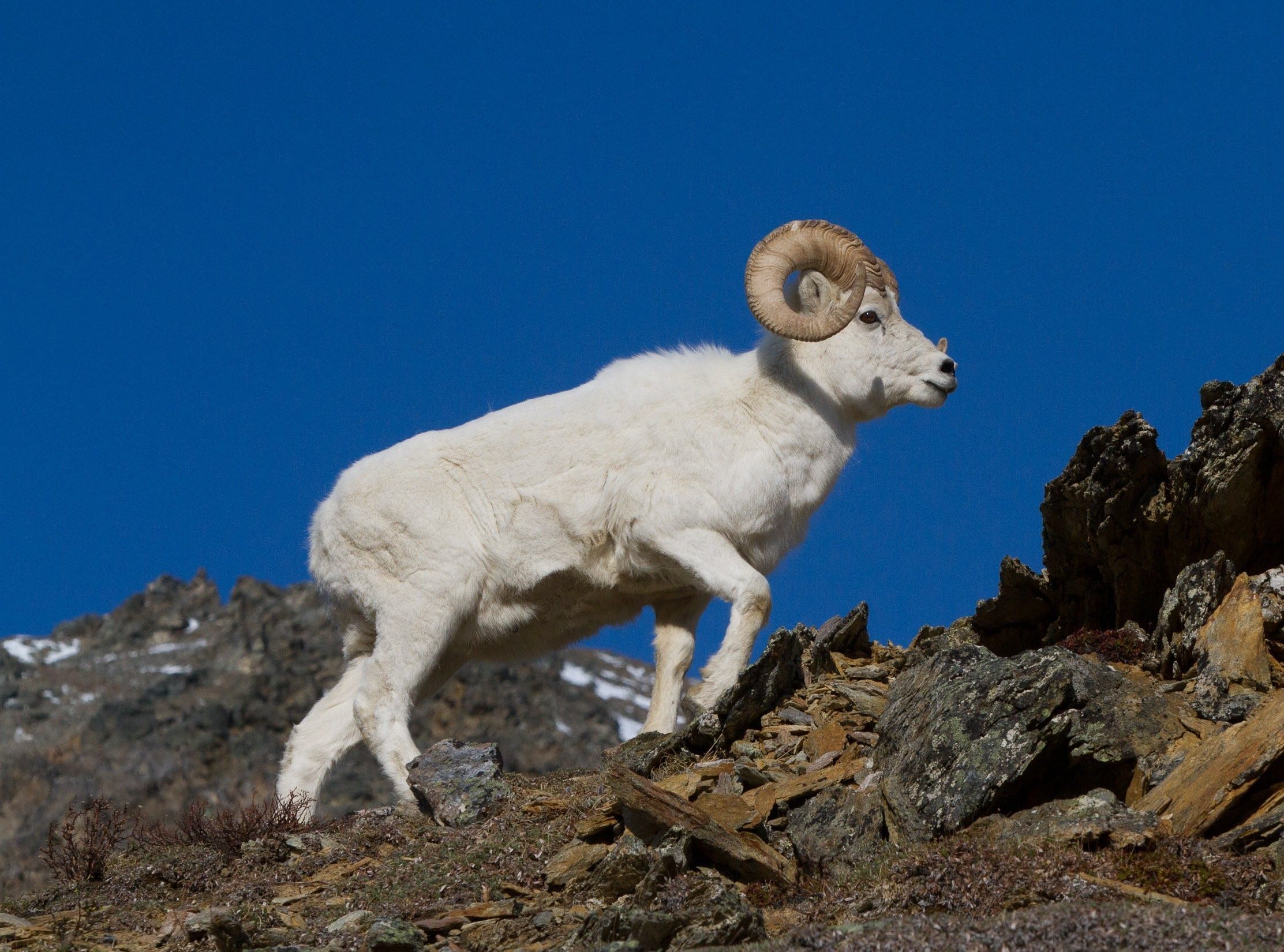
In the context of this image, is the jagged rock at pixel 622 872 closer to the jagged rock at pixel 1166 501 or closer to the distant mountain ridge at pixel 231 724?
the jagged rock at pixel 1166 501

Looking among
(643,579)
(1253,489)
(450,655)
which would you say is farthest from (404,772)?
(1253,489)

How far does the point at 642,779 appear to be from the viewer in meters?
9.15

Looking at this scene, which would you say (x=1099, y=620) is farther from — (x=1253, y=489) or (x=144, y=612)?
(x=144, y=612)

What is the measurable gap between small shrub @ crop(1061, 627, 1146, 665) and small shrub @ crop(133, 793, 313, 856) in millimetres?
5984

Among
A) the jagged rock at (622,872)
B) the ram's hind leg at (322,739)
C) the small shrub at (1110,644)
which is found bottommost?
the jagged rock at (622,872)

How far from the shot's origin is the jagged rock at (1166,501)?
11.5 m

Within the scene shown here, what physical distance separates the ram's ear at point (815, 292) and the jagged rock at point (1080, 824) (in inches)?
234

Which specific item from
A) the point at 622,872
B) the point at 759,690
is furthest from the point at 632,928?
the point at 759,690

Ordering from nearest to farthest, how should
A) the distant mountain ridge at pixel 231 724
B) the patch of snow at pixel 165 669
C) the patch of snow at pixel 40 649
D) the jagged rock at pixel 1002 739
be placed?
the jagged rock at pixel 1002 739 < the distant mountain ridge at pixel 231 724 < the patch of snow at pixel 165 669 < the patch of snow at pixel 40 649

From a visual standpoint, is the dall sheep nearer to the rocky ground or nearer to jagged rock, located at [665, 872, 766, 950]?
the rocky ground

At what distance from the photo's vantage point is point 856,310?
43.7 feet

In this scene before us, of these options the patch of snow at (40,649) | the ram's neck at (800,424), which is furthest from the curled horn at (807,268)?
the patch of snow at (40,649)

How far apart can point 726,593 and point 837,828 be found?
3273 millimetres

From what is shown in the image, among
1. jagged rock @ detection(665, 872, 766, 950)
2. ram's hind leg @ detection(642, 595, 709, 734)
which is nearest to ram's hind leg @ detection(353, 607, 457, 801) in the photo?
ram's hind leg @ detection(642, 595, 709, 734)
